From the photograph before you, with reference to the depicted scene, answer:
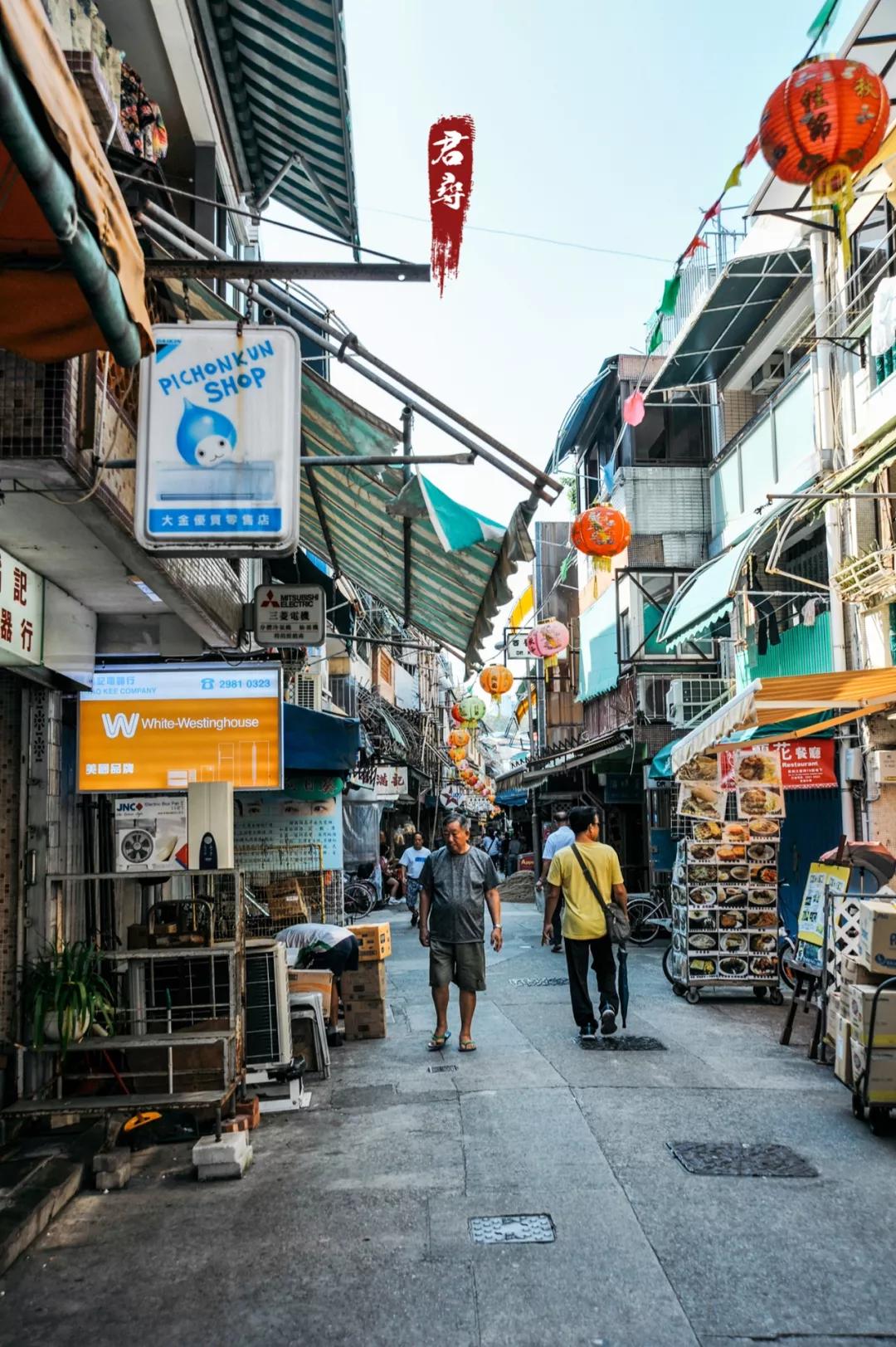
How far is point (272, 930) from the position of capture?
39.7 feet

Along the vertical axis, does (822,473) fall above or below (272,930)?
above

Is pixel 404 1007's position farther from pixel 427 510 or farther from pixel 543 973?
pixel 427 510

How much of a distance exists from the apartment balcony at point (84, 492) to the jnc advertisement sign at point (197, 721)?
2.07 ft

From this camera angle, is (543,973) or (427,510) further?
(543,973)

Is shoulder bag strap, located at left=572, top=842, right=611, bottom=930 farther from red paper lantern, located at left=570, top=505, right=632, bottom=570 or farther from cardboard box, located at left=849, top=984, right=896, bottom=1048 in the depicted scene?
red paper lantern, located at left=570, top=505, right=632, bottom=570

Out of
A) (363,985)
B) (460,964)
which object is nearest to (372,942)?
(363,985)

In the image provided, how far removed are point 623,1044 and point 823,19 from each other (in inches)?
369

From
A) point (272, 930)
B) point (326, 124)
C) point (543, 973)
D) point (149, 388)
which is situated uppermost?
point (326, 124)

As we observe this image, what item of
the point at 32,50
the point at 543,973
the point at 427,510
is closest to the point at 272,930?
the point at 543,973

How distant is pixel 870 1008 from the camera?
6039 millimetres

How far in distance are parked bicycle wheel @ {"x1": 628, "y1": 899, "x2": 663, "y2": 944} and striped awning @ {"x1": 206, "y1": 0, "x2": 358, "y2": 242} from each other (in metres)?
12.4

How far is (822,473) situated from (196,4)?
30.6 feet

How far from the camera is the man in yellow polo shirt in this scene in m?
8.84

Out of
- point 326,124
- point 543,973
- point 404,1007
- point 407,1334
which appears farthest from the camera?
point 543,973
